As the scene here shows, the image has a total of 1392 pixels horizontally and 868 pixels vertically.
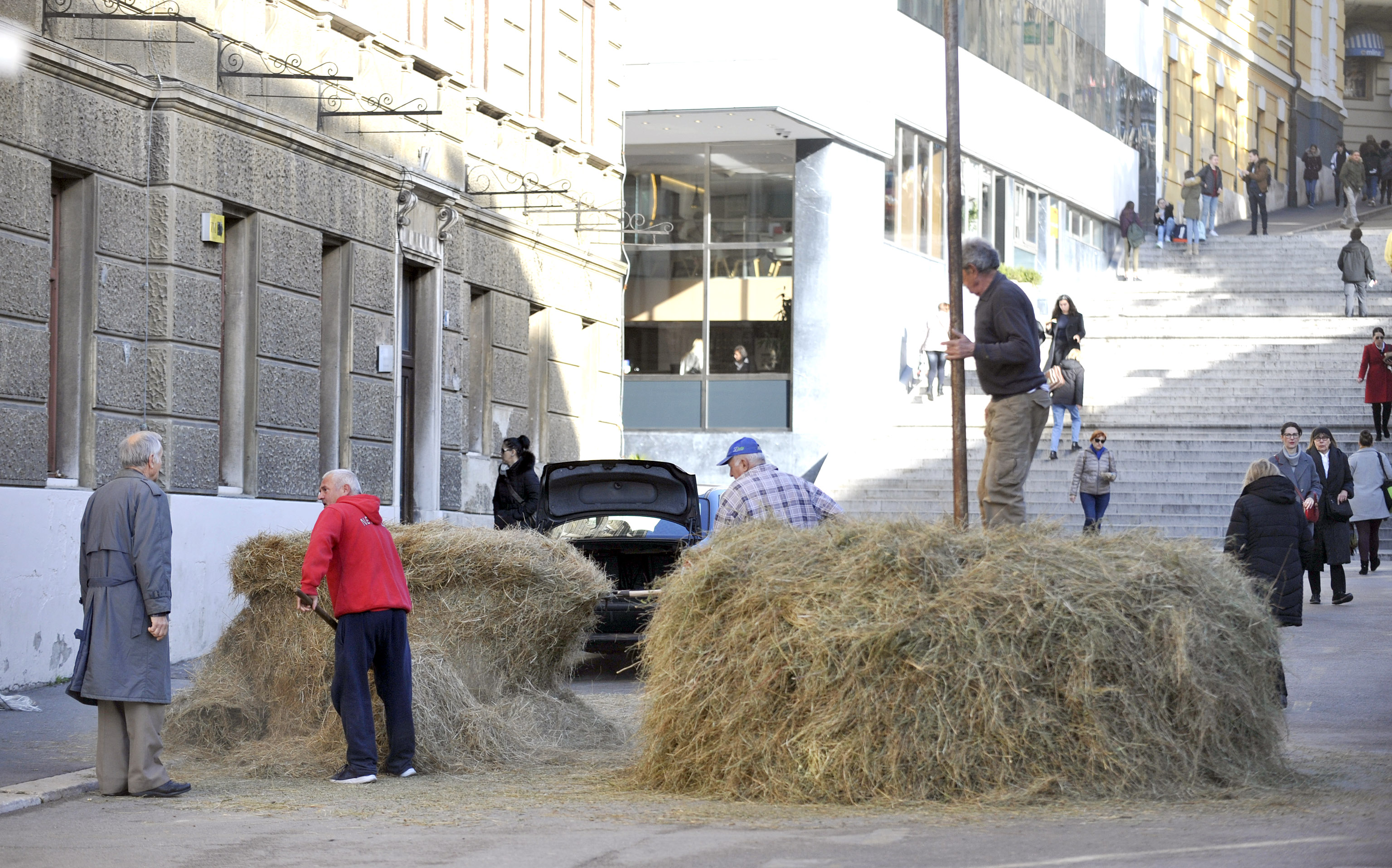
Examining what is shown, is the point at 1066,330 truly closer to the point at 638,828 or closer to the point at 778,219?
the point at 778,219

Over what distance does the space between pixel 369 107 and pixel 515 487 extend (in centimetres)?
378

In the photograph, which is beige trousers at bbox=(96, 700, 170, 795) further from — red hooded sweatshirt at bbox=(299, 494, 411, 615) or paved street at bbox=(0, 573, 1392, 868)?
red hooded sweatshirt at bbox=(299, 494, 411, 615)

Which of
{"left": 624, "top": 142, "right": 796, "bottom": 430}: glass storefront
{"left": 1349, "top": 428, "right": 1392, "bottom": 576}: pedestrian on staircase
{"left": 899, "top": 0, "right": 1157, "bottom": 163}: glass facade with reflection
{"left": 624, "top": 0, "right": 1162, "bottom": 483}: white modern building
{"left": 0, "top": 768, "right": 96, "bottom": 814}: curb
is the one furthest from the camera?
{"left": 899, "top": 0, "right": 1157, "bottom": 163}: glass facade with reflection

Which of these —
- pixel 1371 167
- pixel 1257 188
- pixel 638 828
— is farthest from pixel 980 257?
pixel 1371 167

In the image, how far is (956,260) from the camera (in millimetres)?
9891

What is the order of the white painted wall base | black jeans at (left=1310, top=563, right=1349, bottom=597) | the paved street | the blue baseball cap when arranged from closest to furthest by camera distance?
the paved street < the blue baseball cap < the white painted wall base < black jeans at (left=1310, top=563, right=1349, bottom=597)

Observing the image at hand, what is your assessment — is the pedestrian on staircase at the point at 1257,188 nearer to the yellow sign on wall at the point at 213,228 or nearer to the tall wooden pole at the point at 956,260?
the yellow sign on wall at the point at 213,228

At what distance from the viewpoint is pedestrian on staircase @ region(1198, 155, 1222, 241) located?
45.9m

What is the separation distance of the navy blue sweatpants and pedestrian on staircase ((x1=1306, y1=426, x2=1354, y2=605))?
440 inches

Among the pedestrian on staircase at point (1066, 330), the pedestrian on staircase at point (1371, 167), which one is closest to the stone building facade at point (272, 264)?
the pedestrian on staircase at point (1066, 330)

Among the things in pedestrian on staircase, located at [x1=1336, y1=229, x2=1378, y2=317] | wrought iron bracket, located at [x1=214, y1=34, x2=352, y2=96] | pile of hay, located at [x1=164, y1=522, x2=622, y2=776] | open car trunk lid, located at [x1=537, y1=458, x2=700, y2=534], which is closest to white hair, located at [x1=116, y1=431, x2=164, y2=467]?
pile of hay, located at [x1=164, y1=522, x2=622, y2=776]

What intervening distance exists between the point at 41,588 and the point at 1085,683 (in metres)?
7.94

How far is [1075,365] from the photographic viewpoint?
88.0 ft

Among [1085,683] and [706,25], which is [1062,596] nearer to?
[1085,683]
